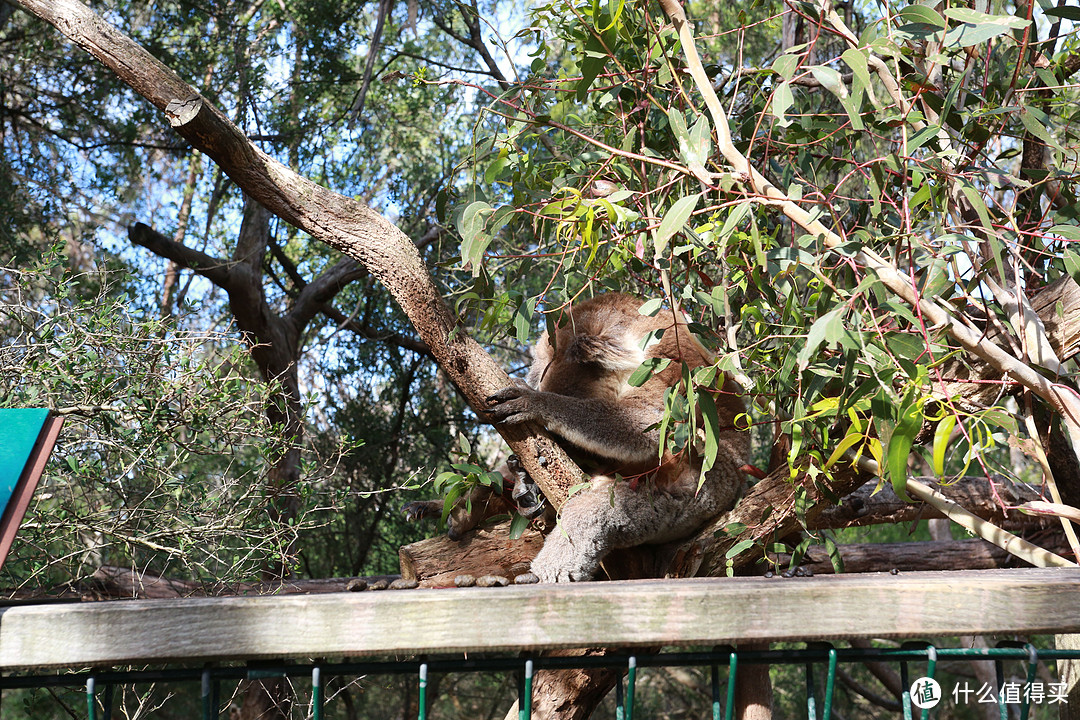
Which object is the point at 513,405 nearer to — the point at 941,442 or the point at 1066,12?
the point at 941,442

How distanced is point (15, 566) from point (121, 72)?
2.53 metres

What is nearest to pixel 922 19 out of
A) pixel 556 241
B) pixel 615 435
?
pixel 556 241

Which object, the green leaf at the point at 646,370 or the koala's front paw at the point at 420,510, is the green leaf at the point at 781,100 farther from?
the koala's front paw at the point at 420,510

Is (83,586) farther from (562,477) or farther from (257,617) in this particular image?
(257,617)

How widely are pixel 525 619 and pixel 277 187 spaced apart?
1384mm

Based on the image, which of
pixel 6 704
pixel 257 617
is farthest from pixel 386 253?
pixel 6 704

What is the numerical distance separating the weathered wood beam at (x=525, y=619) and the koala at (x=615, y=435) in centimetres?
98

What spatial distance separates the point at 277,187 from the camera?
2.19 meters

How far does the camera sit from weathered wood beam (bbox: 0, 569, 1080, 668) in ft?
4.11

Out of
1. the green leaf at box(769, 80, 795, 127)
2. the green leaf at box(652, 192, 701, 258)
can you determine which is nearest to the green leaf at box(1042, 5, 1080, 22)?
the green leaf at box(769, 80, 795, 127)

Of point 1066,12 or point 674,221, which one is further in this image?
point 1066,12

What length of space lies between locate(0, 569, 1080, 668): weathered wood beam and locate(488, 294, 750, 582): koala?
38.7 inches

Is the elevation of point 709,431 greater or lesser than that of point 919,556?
greater

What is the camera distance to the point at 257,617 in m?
1.27
